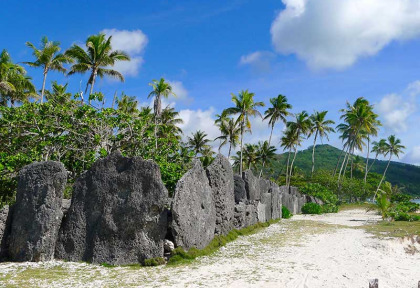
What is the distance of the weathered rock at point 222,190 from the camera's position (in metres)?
12.0

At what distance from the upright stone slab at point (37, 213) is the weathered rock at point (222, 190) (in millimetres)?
4913

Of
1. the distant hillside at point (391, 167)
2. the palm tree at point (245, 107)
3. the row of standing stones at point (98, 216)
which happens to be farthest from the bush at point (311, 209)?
the distant hillside at point (391, 167)

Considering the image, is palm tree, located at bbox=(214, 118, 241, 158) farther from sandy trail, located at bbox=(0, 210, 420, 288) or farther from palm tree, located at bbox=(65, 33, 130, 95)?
sandy trail, located at bbox=(0, 210, 420, 288)

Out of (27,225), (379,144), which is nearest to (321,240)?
(27,225)

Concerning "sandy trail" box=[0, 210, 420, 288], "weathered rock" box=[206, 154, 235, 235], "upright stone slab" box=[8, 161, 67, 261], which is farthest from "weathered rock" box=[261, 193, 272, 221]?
"upright stone slab" box=[8, 161, 67, 261]

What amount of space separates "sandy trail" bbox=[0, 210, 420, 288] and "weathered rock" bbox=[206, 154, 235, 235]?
117 cm

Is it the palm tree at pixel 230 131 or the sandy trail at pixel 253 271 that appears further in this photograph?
the palm tree at pixel 230 131

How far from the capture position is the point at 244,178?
17.9m

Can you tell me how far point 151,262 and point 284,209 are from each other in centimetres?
1718

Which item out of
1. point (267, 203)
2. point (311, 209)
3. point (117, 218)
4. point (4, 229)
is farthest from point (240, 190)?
point (311, 209)

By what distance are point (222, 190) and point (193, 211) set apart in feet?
9.27

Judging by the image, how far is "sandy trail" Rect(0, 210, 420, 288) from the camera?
6.91 metres

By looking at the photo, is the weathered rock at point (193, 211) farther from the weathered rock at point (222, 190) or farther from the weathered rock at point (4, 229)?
the weathered rock at point (4, 229)

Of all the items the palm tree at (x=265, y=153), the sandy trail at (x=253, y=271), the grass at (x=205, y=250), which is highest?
the palm tree at (x=265, y=153)
